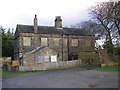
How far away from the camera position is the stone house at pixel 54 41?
55812 mm

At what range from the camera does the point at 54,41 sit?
58.5m

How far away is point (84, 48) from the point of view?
60.1 metres

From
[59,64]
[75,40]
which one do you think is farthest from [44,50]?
[75,40]

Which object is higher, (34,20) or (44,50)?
(34,20)

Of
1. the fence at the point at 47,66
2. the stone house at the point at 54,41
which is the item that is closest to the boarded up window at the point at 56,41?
the stone house at the point at 54,41

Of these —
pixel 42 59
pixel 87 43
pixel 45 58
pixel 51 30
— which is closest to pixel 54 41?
pixel 51 30

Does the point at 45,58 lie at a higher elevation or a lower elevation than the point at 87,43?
lower

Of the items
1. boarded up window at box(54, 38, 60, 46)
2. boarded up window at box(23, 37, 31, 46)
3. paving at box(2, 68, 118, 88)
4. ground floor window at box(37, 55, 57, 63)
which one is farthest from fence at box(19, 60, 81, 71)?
paving at box(2, 68, 118, 88)

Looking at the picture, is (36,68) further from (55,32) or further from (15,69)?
(55,32)

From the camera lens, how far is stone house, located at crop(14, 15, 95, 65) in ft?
183

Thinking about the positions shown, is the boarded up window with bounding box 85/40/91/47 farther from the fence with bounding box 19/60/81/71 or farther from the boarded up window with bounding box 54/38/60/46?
the fence with bounding box 19/60/81/71

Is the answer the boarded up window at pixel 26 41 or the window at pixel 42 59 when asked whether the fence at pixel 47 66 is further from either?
the boarded up window at pixel 26 41

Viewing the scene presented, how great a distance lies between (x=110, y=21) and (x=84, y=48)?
40.0 ft

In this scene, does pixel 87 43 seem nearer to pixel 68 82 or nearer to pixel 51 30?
pixel 51 30
